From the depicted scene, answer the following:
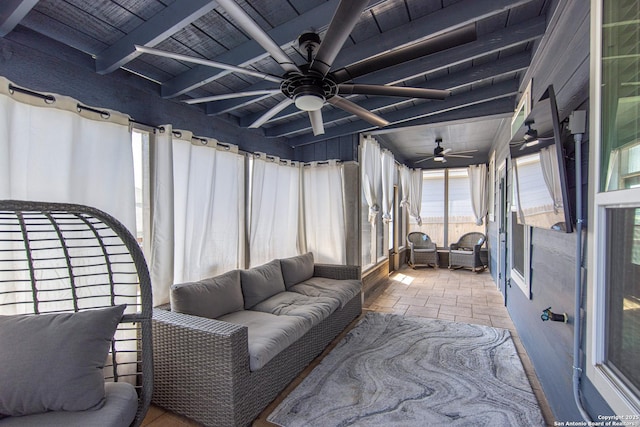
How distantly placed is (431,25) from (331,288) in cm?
264

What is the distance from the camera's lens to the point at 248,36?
1.92 metres

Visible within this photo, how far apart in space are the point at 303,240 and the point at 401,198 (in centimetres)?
373

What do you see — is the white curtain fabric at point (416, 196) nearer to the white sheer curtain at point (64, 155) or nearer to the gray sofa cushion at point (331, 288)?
the gray sofa cushion at point (331, 288)

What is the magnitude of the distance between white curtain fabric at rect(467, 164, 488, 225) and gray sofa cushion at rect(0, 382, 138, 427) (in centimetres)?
739

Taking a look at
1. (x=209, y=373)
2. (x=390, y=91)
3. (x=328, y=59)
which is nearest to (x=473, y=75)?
(x=390, y=91)

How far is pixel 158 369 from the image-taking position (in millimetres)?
1976

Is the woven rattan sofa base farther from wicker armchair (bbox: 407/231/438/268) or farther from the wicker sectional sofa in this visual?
wicker armchair (bbox: 407/231/438/268)

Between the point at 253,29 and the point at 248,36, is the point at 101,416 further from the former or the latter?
the point at 248,36

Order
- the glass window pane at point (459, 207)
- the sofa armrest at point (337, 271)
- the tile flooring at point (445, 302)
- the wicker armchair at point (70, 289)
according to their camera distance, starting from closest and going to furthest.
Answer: the wicker armchair at point (70, 289), the tile flooring at point (445, 302), the sofa armrest at point (337, 271), the glass window pane at point (459, 207)

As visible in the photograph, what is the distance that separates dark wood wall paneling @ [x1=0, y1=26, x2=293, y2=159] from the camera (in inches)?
64.7

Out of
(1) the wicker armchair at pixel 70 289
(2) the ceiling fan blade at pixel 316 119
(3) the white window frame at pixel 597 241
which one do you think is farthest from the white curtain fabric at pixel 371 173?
(1) the wicker armchair at pixel 70 289

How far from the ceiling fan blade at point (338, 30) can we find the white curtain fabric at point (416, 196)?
644cm

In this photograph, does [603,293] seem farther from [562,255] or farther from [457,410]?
[457,410]

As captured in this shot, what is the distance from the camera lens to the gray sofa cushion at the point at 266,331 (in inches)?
73.8
